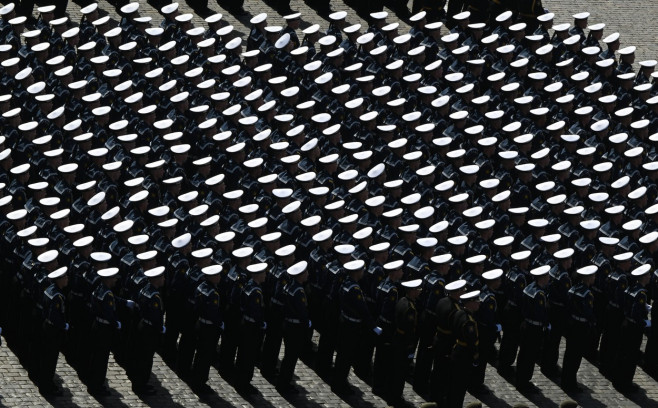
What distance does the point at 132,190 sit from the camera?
24.8m

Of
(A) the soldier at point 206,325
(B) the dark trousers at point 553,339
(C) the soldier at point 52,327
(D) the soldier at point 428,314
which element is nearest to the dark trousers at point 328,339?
(D) the soldier at point 428,314

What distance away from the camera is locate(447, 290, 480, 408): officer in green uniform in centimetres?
2269

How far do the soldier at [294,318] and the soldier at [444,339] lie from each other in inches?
62.0

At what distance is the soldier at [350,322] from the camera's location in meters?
23.0

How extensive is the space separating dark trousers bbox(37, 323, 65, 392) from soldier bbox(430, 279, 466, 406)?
447 cm

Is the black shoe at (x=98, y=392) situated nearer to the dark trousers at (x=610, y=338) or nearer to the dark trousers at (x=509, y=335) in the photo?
the dark trousers at (x=509, y=335)

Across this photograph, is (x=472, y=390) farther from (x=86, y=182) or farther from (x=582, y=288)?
(x=86, y=182)

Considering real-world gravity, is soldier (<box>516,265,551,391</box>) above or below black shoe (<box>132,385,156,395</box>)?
above

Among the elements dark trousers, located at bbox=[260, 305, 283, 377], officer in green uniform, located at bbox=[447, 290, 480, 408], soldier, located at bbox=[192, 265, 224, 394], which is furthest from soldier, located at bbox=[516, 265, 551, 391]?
soldier, located at bbox=[192, 265, 224, 394]

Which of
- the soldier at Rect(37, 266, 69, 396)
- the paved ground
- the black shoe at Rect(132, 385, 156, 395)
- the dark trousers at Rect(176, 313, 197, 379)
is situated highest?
the soldier at Rect(37, 266, 69, 396)

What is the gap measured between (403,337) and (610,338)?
3066mm

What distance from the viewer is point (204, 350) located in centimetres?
2291

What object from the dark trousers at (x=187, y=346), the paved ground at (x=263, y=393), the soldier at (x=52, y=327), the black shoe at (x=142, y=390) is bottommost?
the paved ground at (x=263, y=393)

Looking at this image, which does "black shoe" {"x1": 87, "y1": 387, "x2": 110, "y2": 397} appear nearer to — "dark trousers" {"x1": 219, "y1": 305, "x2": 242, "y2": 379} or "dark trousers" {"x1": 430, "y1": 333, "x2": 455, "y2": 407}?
"dark trousers" {"x1": 219, "y1": 305, "x2": 242, "y2": 379}
